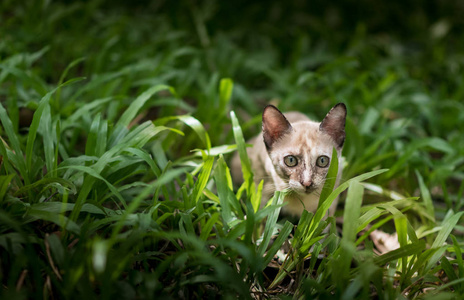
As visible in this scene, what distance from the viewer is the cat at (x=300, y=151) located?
226 cm

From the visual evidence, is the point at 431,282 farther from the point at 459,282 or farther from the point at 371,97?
the point at 371,97

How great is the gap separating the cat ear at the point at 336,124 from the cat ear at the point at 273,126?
0.75 feet

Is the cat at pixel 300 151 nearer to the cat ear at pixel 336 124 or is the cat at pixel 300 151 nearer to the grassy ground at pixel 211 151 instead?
the cat ear at pixel 336 124

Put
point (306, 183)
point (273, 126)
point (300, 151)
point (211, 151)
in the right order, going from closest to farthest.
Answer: point (306, 183) < point (300, 151) < point (273, 126) < point (211, 151)

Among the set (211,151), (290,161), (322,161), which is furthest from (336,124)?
(211,151)

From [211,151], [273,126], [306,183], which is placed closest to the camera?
[306,183]

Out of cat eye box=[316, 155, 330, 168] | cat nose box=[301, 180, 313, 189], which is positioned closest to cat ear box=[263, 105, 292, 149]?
cat eye box=[316, 155, 330, 168]

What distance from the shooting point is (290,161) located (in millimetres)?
2346

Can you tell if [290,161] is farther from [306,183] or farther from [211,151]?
[211,151]

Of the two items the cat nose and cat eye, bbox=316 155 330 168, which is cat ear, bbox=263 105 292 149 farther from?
the cat nose

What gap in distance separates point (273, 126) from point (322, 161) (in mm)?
381

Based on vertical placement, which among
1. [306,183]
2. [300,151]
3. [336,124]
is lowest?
[306,183]

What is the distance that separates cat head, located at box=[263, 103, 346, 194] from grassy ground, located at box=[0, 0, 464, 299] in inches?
5.8

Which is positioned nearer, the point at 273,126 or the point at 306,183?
the point at 306,183
